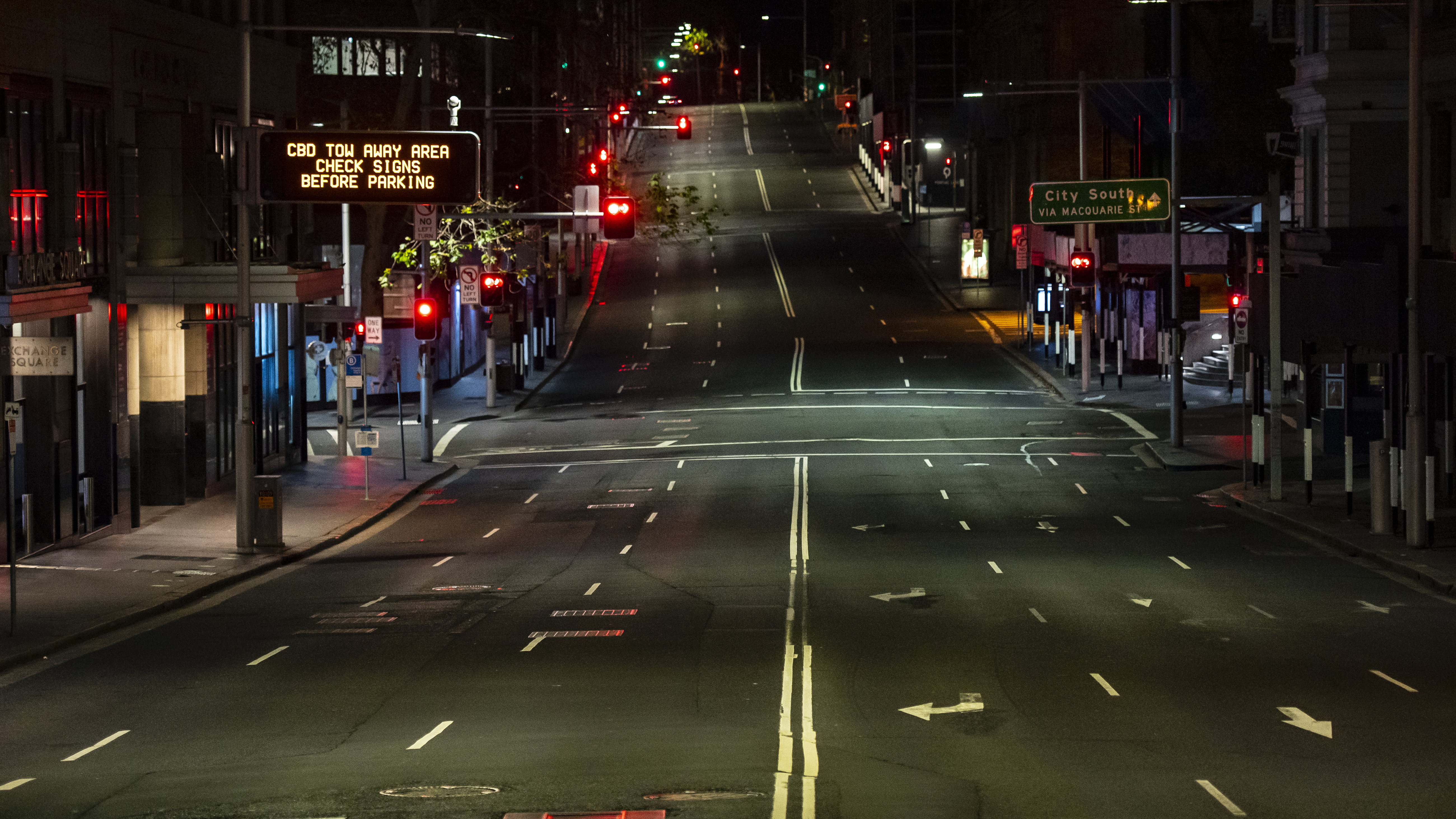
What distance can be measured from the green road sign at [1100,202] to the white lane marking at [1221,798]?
29393mm

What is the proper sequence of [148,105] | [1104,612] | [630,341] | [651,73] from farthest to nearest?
[651,73] < [630,341] < [148,105] < [1104,612]

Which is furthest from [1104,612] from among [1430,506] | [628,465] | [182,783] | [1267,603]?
[628,465]

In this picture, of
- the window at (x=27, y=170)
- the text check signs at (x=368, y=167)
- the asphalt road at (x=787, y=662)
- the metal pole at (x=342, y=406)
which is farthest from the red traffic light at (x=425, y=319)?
the window at (x=27, y=170)

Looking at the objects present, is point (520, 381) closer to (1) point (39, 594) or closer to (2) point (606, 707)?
(1) point (39, 594)

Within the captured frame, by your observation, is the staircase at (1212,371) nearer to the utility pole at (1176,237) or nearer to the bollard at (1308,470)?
the utility pole at (1176,237)

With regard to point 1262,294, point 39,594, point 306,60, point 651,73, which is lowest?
point 39,594

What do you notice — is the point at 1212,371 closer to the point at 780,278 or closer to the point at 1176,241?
the point at 1176,241

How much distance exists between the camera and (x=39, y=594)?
78.0ft

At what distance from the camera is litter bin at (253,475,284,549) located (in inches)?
1120

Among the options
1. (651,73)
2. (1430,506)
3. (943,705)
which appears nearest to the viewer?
(943,705)

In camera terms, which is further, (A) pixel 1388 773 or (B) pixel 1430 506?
(B) pixel 1430 506

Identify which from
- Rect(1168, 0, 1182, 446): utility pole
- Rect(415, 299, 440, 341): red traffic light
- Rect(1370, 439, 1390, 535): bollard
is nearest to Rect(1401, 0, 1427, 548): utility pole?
Rect(1370, 439, 1390, 535): bollard

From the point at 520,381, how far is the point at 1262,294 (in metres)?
25.7

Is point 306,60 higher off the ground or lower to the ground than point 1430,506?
higher
